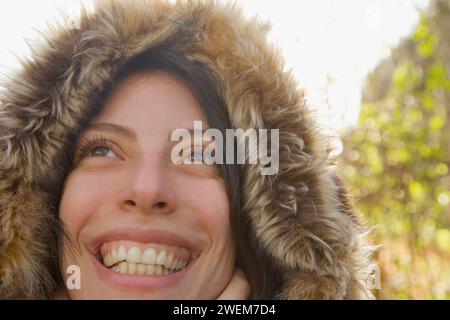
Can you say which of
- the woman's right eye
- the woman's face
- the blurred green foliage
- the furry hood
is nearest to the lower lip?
the woman's face

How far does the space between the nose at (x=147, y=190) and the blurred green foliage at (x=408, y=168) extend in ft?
4.82

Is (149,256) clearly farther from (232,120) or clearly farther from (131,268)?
(232,120)

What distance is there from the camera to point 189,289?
1143mm

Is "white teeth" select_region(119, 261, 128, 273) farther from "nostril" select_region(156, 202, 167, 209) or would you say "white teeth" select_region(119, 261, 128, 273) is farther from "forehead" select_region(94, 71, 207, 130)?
"forehead" select_region(94, 71, 207, 130)

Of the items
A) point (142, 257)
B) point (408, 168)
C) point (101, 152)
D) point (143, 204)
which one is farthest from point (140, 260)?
point (408, 168)

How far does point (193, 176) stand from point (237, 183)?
0.31 ft

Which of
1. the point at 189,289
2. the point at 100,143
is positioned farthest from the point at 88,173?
the point at 189,289

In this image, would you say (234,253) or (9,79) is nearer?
(9,79)

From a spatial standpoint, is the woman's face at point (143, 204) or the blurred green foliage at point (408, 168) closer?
the woman's face at point (143, 204)

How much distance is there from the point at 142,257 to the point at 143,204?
0.39 ft

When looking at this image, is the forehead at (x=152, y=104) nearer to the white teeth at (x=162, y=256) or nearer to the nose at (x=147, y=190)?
the nose at (x=147, y=190)

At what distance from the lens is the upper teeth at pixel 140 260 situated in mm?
1110

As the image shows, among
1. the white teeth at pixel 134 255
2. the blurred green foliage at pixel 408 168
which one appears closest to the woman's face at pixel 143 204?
the white teeth at pixel 134 255
